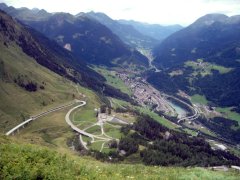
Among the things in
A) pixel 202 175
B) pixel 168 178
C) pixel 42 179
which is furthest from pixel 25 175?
pixel 202 175

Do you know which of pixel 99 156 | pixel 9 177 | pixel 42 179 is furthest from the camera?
pixel 99 156

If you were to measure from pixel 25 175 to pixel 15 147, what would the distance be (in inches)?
439

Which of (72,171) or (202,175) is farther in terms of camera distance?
(202,175)

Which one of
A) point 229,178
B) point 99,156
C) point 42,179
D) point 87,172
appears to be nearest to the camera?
point 42,179

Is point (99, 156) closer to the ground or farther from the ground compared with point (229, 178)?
closer to the ground

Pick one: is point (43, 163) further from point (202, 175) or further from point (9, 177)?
point (202, 175)

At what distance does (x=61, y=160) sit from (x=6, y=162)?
8.95 meters

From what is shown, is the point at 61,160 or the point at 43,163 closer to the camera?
the point at 43,163

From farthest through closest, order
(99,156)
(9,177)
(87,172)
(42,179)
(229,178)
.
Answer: (99,156), (229,178), (87,172), (42,179), (9,177)

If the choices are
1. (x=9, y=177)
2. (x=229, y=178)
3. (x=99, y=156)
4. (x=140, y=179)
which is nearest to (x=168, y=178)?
(x=140, y=179)

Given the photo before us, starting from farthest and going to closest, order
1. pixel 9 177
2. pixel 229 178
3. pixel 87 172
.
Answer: pixel 229 178 < pixel 87 172 < pixel 9 177

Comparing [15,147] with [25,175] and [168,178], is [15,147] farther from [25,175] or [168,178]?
[168,178]

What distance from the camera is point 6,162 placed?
3691cm

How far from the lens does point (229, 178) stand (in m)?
43.2
